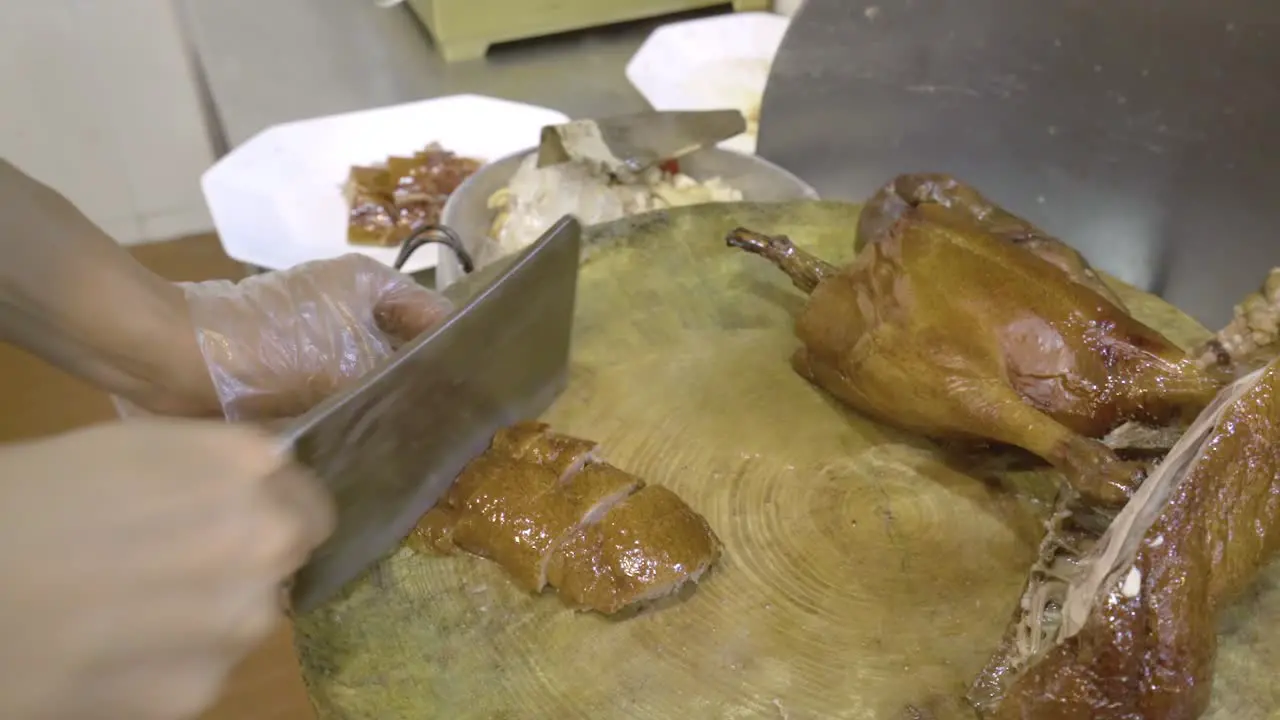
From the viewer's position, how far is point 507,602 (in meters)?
0.85

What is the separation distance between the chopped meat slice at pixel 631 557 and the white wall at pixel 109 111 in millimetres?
2466

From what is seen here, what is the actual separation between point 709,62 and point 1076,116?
842 mm

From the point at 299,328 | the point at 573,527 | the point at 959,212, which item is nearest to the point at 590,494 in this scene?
the point at 573,527

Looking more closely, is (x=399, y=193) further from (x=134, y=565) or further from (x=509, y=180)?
(x=134, y=565)

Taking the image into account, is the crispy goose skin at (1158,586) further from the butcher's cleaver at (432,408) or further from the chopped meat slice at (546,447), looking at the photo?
the butcher's cleaver at (432,408)

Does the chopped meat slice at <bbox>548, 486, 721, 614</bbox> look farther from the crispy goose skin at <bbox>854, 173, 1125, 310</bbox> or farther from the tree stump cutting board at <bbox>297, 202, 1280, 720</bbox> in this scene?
the crispy goose skin at <bbox>854, 173, 1125, 310</bbox>

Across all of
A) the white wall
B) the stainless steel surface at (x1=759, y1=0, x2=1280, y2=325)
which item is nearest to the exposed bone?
the stainless steel surface at (x1=759, y1=0, x2=1280, y2=325)

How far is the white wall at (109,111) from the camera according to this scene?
2.72 metres

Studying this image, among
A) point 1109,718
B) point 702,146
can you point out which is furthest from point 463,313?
point 702,146

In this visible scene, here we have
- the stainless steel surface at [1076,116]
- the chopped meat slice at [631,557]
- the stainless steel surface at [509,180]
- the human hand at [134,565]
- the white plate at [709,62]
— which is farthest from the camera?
the white plate at [709,62]

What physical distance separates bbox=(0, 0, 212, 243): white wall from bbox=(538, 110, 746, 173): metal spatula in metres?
1.82

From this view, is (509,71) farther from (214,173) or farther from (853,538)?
A: (853,538)

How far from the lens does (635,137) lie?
147 centimetres

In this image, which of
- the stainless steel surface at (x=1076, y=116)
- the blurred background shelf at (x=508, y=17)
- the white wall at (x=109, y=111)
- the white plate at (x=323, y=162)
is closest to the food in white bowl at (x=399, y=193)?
the white plate at (x=323, y=162)
